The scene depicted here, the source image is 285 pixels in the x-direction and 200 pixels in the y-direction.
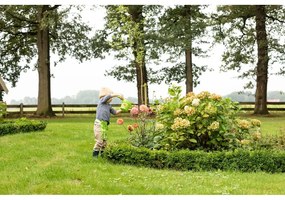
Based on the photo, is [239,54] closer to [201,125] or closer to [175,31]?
[175,31]

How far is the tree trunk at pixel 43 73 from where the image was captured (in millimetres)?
30578

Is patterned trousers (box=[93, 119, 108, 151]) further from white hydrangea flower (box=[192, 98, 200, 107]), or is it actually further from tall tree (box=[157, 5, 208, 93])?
tall tree (box=[157, 5, 208, 93])

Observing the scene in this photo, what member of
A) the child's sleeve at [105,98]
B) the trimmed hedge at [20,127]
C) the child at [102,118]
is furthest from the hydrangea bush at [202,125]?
the trimmed hedge at [20,127]

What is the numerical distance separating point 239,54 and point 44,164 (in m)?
23.2

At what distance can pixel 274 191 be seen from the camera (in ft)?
25.9

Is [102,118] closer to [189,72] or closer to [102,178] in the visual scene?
[102,178]

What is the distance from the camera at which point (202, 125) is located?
35.9 ft

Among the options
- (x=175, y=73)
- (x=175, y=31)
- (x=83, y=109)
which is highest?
(x=175, y=31)

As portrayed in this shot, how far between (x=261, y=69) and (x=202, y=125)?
856 inches

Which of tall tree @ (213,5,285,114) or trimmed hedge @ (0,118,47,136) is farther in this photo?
tall tree @ (213,5,285,114)

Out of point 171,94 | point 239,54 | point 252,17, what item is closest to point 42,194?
point 171,94

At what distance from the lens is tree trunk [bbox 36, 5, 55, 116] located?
100 feet

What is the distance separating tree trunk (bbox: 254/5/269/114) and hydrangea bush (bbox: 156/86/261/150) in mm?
20126

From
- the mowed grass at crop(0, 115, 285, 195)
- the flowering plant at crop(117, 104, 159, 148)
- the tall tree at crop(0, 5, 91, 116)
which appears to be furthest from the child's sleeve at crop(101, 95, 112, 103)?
the tall tree at crop(0, 5, 91, 116)
